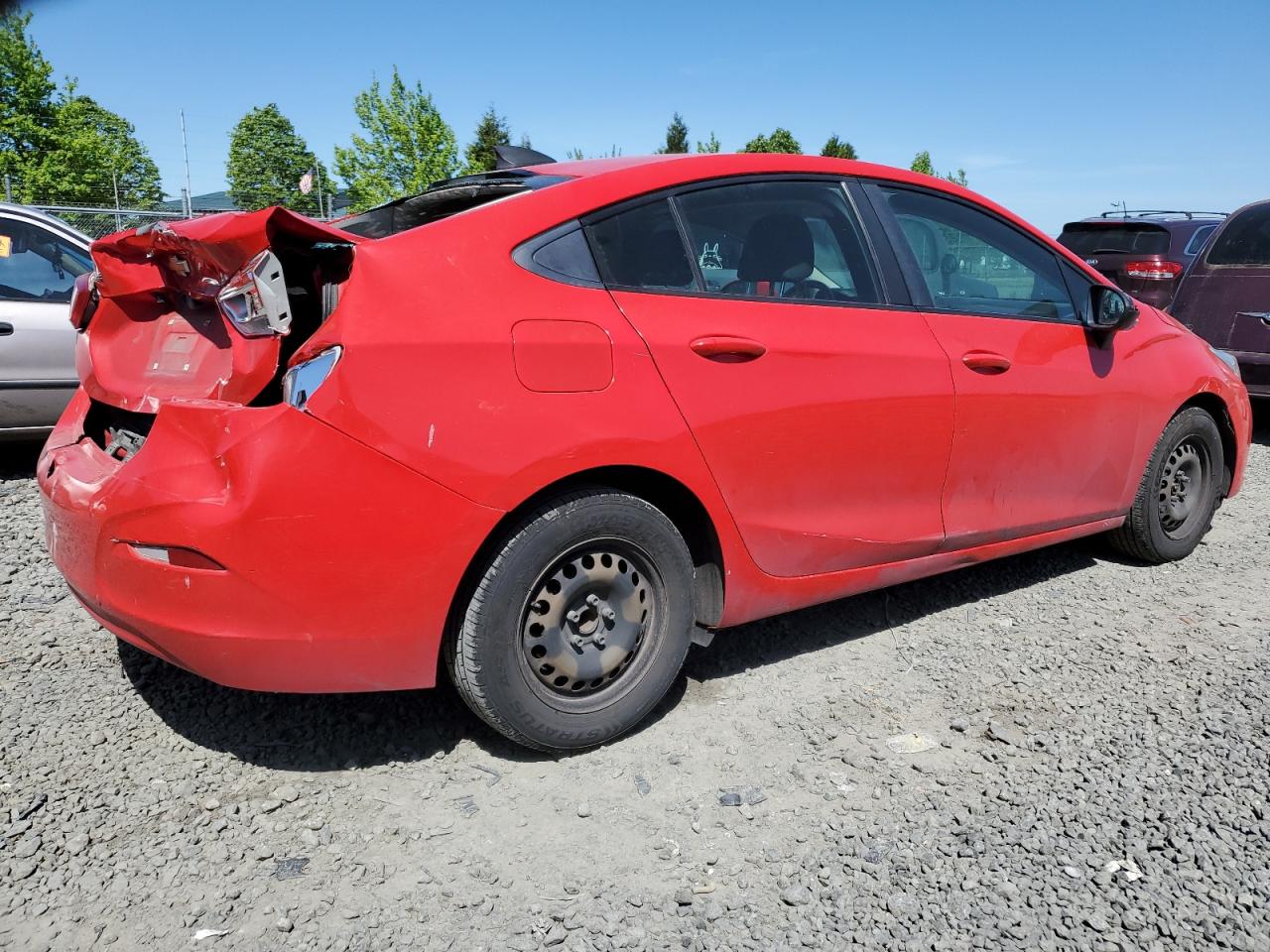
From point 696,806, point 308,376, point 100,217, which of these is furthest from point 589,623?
point 100,217

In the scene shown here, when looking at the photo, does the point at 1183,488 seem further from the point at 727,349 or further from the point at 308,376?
the point at 308,376

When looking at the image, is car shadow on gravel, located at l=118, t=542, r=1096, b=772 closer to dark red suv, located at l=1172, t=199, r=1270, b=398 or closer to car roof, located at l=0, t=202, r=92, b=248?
car roof, located at l=0, t=202, r=92, b=248

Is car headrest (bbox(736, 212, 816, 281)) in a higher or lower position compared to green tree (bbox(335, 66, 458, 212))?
lower

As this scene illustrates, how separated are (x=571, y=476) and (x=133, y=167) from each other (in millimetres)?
53846

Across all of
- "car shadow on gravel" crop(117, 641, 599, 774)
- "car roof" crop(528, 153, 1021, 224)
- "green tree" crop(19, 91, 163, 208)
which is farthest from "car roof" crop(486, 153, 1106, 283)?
"green tree" crop(19, 91, 163, 208)

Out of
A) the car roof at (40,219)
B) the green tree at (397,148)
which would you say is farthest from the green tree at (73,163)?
the car roof at (40,219)

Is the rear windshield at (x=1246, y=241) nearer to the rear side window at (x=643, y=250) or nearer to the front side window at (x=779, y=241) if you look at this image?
the front side window at (x=779, y=241)

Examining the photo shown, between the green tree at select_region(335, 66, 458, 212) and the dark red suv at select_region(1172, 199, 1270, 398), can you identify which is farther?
the green tree at select_region(335, 66, 458, 212)

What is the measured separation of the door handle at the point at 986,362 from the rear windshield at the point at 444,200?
1545 millimetres

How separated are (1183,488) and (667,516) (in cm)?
297

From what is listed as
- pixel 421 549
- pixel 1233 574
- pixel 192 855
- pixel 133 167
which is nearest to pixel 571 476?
pixel 421 549

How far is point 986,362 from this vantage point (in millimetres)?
3527

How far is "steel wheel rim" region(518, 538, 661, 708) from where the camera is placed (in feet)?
8.74

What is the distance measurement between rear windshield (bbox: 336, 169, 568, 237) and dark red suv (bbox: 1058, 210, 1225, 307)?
7876 mm
